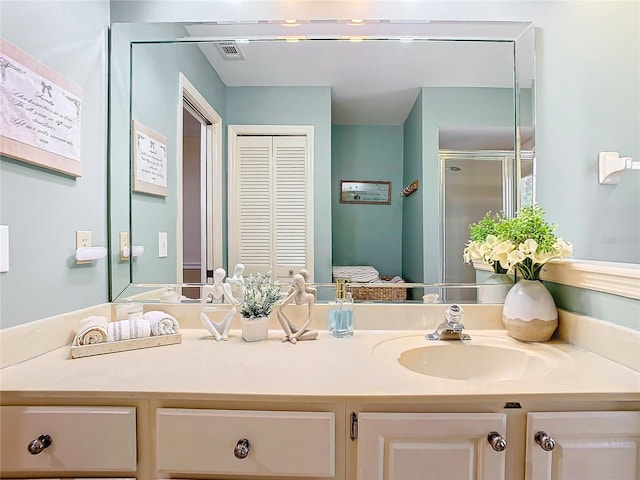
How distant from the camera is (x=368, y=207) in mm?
1484

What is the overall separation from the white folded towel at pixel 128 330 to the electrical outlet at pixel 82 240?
0.84 ft

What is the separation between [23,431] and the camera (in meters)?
0.85

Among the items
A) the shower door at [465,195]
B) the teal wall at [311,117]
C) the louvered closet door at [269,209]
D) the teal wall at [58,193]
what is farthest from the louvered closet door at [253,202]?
the shower door at [465,195]

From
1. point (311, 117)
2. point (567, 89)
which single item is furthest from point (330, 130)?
point (567, 89)

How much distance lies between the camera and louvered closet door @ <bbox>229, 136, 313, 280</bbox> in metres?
1.49

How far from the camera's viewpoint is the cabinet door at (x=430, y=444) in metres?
0.83

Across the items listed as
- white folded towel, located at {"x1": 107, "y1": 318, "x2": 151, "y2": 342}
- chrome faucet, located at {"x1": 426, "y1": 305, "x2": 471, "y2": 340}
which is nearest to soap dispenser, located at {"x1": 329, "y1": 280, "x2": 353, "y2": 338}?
chrome faucet, located at {"x1": 426, "y1": 305, "x2": 471, "y2": 340}

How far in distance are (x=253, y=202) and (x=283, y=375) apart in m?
0.79

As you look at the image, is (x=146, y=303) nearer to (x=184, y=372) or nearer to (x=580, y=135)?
(x=184, y=372)

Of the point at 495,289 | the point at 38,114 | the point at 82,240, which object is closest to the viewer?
the point at 38,114

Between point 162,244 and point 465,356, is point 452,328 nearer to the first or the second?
point 465,356

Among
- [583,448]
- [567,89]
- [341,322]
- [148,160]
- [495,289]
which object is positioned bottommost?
[583,448]

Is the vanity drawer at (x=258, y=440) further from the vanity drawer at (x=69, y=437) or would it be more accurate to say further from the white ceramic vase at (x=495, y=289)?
the white ceramic vase at (x=495, y=289)

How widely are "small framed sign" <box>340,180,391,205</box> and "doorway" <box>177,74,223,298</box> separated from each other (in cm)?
53
